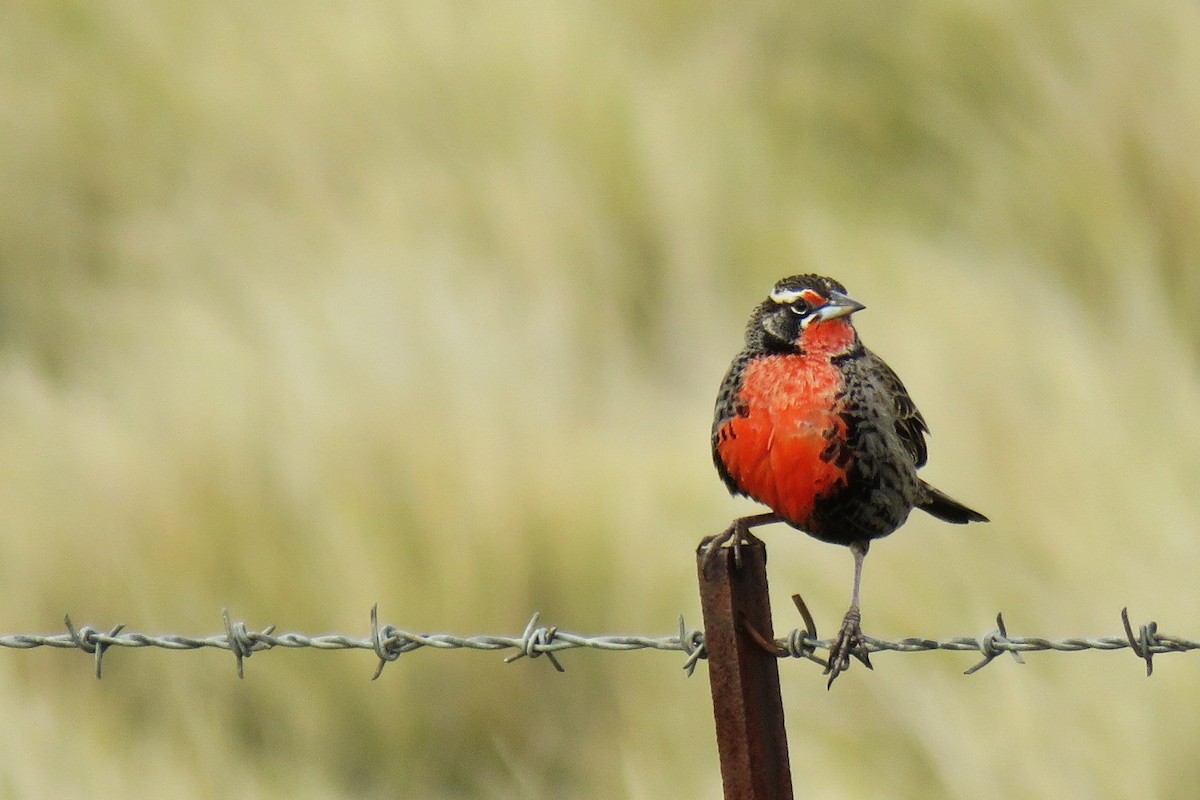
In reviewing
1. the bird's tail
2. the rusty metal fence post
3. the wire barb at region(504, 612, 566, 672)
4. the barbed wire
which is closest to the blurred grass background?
the bird's tail

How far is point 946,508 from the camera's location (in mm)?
4027

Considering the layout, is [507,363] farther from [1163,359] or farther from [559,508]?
[1163,359]

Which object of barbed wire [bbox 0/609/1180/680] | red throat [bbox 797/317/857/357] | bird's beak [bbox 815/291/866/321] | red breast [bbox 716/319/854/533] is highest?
bird's beak [bbox 815/291/866/321]

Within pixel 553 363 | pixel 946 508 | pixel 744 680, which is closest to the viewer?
pixel 744 680

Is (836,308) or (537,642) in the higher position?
(836,308)

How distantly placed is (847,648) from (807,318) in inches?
26.0

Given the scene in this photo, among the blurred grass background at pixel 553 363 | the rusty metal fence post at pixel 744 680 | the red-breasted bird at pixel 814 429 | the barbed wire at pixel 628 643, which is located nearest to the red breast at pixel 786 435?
the red-breasted bird at pixel 814 429

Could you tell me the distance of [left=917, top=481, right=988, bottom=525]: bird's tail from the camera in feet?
12.8

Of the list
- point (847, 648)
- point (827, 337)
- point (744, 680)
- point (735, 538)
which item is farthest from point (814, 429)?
point (744, 680)

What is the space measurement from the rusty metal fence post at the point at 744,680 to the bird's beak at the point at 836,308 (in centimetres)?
97

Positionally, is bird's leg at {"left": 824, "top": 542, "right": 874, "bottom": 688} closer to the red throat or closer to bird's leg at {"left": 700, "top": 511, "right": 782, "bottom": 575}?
Answer: bird's leg at {"left": 700, "top": 511, "right": 782, "bottom": 575}

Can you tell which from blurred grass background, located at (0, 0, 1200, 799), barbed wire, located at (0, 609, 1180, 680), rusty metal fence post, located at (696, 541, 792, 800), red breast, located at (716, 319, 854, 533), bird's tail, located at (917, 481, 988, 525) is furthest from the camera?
blurred grass background, located at (0, 0, 1200, 799)

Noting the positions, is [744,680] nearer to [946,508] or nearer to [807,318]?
[807,318]

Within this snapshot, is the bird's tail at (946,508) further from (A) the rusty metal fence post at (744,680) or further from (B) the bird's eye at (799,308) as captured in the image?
(A) the rusty metal fence post at (744,680)
